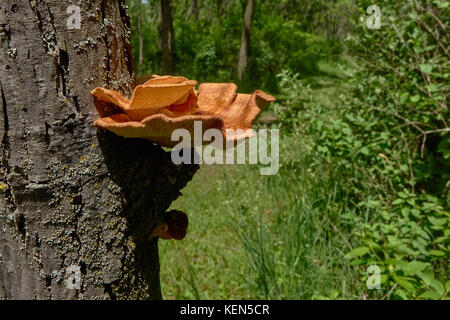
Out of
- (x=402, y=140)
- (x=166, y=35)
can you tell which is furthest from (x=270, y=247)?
(x=166, y=35)

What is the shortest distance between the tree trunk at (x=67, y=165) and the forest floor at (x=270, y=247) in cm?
132

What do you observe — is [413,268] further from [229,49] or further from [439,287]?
[229,49]

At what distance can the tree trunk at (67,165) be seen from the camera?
79cm

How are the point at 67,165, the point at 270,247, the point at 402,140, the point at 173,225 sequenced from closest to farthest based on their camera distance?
the point at 67,165 → the point at 173,225 → the point at 270,247 → the point at 402,140

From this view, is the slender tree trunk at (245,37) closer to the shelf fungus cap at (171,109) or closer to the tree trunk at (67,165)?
the shelf fungus cap at (171,109)

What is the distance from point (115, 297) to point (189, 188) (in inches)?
136

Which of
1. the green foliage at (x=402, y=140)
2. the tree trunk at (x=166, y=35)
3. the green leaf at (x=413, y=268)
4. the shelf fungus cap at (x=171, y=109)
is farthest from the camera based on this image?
the tree trunk at (x=166, y=35)

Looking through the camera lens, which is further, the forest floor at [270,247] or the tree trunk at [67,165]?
the forest floor at [270,247]

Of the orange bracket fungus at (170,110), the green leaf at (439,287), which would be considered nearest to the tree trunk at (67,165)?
the orange bracket fungus at (170,110)

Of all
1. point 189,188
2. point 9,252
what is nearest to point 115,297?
point 9,252

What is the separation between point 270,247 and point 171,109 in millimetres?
1759

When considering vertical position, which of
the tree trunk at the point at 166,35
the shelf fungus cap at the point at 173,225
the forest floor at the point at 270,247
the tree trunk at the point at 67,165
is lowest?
the forest floor at the point at 270,247

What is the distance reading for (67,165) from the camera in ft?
2.72

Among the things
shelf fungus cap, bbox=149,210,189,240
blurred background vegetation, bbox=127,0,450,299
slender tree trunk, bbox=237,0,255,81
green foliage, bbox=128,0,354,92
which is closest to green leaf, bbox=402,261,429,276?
blurred background vegetation, bbox=127,0,450,299
